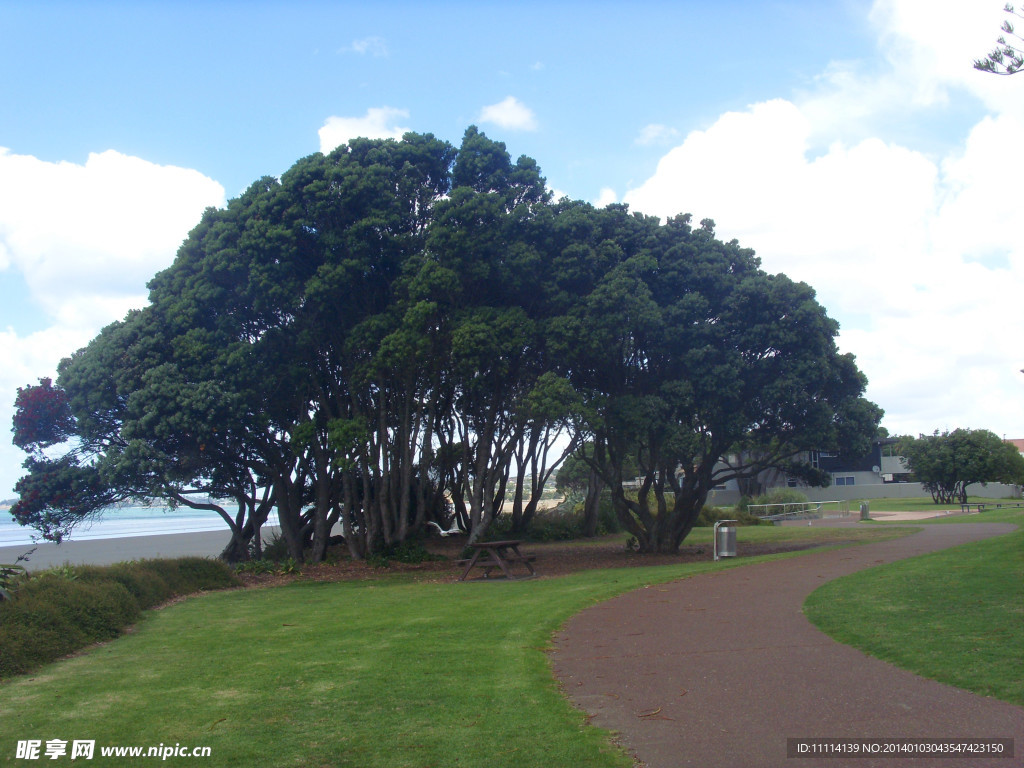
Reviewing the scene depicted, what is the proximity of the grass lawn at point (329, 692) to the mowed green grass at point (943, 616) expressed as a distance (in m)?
3.14

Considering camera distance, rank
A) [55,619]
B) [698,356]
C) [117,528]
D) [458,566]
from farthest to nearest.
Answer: [117,528] < [458,566] < [698,356] < [55,619]

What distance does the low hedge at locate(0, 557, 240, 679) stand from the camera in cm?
884

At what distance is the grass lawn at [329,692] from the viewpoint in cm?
553

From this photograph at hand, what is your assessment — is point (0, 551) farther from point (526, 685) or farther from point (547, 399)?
point (526, 685)

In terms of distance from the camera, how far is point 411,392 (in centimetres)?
2036

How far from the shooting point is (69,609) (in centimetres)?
1034

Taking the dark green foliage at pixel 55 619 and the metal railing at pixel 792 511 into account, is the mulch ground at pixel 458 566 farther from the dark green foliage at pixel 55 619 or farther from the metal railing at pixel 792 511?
the metal railing at pixel 792 511

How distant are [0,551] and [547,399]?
32487 millimetres

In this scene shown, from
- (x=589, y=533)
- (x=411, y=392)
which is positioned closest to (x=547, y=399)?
(x=411, y=392)

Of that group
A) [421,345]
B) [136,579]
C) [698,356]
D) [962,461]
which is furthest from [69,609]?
[962,461]

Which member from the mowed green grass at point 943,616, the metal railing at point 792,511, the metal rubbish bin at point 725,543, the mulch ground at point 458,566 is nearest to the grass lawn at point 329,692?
the mowed green grass at point 943,616

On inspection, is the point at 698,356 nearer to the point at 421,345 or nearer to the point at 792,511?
the point at 421,345

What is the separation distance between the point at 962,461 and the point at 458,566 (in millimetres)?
41490

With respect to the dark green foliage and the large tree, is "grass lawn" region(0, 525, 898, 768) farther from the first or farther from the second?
the large tree
